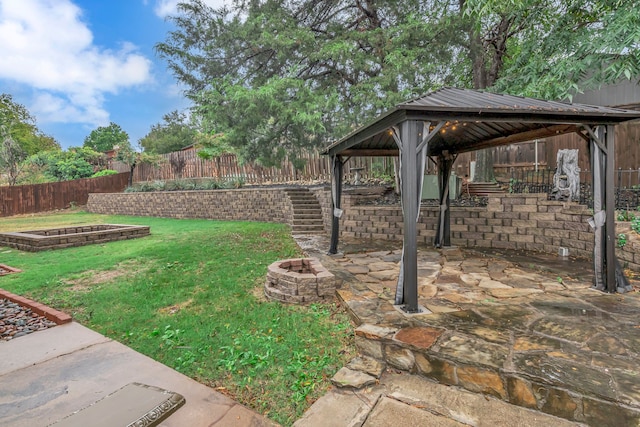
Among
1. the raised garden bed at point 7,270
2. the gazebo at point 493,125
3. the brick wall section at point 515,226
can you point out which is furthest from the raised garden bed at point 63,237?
the gazebo at point 493,125

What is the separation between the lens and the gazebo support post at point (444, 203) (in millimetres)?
5848

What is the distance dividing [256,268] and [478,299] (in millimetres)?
3192

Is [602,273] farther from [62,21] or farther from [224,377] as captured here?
[62,21]

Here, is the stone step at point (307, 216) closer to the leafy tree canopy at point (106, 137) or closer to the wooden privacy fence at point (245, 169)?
the wooden privacy fence at point (245, 169)

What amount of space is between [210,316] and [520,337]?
281 cm

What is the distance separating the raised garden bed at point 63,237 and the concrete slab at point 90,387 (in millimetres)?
5617

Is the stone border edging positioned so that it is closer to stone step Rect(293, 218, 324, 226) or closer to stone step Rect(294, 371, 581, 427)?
stone step Rect(294, 371, 581, 427)

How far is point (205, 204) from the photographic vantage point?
42.6 feet

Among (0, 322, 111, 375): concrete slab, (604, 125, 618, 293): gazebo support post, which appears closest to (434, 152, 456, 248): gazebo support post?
(604, 125, 618, 293): gazebo support post

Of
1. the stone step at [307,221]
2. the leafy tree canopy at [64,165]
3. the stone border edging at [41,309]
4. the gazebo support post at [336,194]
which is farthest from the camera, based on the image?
the leafy tree canopy at [64,165]

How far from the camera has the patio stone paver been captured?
188cm

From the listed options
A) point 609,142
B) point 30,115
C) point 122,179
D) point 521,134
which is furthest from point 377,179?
point 30,115

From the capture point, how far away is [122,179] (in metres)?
19.5

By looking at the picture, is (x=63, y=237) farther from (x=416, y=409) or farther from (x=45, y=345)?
(x=416, y=409)
